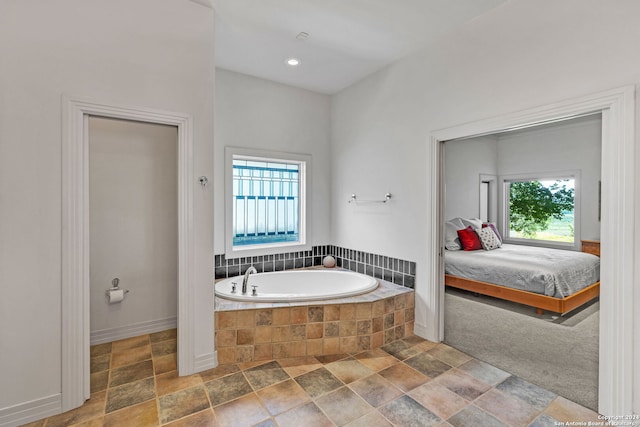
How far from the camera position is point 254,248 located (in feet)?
12.0

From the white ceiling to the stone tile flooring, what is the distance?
8.95ft

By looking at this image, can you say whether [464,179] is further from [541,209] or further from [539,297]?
[539,297]

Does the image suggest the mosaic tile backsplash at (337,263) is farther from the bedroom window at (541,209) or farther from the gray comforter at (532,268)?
the bedroom window at (541,209)

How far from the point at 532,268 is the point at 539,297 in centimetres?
31

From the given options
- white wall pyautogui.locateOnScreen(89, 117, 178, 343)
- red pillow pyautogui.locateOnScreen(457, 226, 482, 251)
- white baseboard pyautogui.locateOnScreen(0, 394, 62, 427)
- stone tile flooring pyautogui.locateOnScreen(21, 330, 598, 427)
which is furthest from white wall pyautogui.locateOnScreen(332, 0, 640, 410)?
white baseboard pyautogui.locateOnScreen(0, 394, 62, 427)

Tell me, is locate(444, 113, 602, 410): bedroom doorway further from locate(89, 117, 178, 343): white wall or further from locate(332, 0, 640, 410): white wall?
locate(89, 117, 178, 343): white wall

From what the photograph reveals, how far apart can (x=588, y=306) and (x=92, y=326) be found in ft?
17.0

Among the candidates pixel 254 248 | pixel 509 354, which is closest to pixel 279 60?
pixel 254 248

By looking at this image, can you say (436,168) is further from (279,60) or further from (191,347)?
(191,347)

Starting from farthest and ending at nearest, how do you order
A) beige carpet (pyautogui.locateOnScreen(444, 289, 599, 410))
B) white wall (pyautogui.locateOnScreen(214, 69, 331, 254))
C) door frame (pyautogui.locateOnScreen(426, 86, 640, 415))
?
white wall (pyautogui.locateOnScreen(214, 69, 331, 254))
beige carpet (pyautogui.locateOnScreen(444, 289, 599, 410))
door frame (pyautogui.locateOnScreen(426, 86, 640, 415))

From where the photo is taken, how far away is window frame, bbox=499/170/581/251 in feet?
9.87

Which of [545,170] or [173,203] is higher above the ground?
[545,170]

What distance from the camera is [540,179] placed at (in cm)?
364

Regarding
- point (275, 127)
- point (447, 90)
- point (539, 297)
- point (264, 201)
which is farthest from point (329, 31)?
point (539, 297)
